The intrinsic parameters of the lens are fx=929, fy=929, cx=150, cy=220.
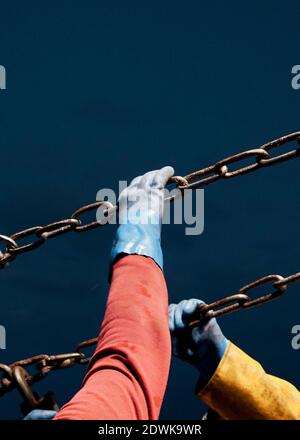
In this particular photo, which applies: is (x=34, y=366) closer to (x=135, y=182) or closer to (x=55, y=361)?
(x=55, y=361)

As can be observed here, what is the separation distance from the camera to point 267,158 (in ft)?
9.30

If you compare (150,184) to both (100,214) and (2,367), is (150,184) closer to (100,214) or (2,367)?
(100,214)

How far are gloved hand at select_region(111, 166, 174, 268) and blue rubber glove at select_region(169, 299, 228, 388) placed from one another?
41cm

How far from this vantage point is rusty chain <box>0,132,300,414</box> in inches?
110

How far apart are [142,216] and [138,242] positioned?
0.56ft

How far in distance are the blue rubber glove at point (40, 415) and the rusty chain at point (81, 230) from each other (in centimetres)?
7

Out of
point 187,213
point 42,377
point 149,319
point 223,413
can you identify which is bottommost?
point 223,413

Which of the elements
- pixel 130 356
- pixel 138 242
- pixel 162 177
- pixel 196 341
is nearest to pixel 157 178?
pixel 162 177

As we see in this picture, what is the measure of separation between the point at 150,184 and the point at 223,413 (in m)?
1.07

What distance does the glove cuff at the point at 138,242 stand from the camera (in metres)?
2.64

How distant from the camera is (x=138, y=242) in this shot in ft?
8.77

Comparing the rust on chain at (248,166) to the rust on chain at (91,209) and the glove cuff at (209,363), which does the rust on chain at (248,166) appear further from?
the glove cuff at (209,363)

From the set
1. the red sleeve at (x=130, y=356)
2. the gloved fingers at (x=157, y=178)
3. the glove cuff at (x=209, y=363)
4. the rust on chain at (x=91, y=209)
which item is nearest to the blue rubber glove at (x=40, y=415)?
the red sleeve at (x=130, y=356)
